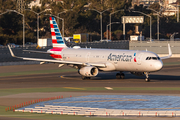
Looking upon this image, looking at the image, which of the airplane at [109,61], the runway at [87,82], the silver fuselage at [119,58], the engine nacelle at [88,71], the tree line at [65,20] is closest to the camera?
the runway at [87,82]

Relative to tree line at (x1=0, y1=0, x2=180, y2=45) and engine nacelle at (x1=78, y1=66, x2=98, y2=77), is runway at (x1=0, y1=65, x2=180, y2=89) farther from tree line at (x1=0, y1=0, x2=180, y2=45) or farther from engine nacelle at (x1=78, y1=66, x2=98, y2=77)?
tree line at (x1=0, y1=0, x2=180, y2=45)

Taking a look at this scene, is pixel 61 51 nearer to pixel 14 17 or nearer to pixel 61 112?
pixel 61 112

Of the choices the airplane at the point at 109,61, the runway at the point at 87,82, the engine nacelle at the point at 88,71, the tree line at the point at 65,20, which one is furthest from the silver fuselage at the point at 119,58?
the tree line at the point at 65,20

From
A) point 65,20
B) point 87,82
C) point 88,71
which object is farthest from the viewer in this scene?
point 65,20

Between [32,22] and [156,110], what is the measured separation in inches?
5592

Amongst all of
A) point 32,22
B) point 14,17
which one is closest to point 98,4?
point 32,22

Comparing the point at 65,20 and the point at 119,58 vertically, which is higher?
the point at 65,20

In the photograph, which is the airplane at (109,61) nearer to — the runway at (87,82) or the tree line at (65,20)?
the runway at (87,82)

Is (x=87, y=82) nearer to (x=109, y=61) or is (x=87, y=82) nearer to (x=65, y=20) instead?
(x=109, y=61)

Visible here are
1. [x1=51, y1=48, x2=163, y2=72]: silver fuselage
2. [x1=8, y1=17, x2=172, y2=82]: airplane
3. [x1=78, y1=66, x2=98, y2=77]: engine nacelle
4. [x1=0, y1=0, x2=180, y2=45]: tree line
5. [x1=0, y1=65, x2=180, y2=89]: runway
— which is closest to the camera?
[x1=0, y1=65, x2=180, y2=89]: runway

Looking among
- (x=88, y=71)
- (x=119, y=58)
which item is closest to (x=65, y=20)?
(x=88, y=71)

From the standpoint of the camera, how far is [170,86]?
37.3m

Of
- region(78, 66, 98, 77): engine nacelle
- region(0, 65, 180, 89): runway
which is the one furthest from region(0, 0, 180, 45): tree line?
region(78, 66, 98, 77): engine nacelle

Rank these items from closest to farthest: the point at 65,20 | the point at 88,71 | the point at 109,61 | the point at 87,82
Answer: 1. the point at 87,82
2. the point at 88,71
3. the point at 109,61
4. the point at 65,20
